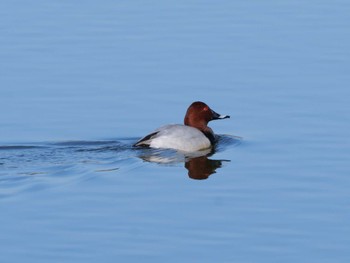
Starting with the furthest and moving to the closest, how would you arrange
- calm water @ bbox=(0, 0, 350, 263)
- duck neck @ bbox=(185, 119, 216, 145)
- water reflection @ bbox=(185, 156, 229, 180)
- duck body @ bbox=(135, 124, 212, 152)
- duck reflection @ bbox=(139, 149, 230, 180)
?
duck neck @ bbox=(185, 119, 216, 145), duck body @ bbox=(135, 124, 212, 152), duck reflection @ bbox=(139, 149, 230, 180), water reflection @ bbox=(185, 156, 229, 180), calm water @ bbox=(0, 0, 350, 263)

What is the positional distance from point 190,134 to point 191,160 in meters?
0.55

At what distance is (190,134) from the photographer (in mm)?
14281

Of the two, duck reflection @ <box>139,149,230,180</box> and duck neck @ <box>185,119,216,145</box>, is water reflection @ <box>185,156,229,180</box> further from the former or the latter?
duck neck @ <box>185,119,216,145</box>

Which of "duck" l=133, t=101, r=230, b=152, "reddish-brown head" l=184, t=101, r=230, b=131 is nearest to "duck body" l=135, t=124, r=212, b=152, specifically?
"duck" l=133, t=101, r=230, b=152

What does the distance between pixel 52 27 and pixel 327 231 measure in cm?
941

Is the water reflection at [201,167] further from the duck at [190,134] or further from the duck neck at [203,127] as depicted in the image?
the duck neck at [203,127]

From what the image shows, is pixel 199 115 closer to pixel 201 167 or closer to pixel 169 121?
pixel 169 121

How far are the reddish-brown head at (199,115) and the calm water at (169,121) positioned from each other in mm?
276

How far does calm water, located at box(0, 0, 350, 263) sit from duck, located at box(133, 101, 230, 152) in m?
0.17

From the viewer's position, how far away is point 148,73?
16422 millimetres

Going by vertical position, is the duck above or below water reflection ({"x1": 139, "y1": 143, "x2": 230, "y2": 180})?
above

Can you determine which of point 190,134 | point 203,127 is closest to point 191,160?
point 190,134

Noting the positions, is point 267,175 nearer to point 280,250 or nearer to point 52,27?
point 280,250

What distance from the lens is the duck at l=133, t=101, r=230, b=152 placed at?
45.4 ft
